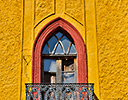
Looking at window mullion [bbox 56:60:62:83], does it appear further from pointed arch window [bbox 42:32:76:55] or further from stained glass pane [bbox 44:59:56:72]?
pointed arch window [bbox 42:32:76:55]

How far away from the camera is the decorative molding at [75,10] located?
29.5ft

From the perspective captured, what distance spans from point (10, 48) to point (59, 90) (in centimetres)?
193

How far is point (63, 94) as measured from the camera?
796 centimetres

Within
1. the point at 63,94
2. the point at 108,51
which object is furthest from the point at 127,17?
the point at 63,94

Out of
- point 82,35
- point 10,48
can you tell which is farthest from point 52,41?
point 10,48

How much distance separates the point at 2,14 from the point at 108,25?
3225mm

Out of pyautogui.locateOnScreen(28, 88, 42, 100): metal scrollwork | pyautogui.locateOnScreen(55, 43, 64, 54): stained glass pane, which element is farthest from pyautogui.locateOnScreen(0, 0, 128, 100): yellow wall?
pyautogui.locateOnScreen(55, 43, 64, 54): stained glass pane

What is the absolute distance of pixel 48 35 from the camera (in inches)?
352

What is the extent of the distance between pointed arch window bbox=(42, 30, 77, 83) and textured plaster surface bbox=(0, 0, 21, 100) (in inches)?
33.0

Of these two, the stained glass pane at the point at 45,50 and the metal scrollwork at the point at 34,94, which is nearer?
the metal scrollwork at the point at 34,94

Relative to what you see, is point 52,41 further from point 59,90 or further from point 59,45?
point 59,90

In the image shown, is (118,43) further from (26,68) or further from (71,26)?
(26,68)

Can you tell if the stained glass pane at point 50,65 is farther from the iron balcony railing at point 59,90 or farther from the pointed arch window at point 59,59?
the iron balcony railing at point 59,90

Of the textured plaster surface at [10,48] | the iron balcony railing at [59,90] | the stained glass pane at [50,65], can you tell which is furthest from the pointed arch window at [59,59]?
the textured plaster surface at [10,48]
